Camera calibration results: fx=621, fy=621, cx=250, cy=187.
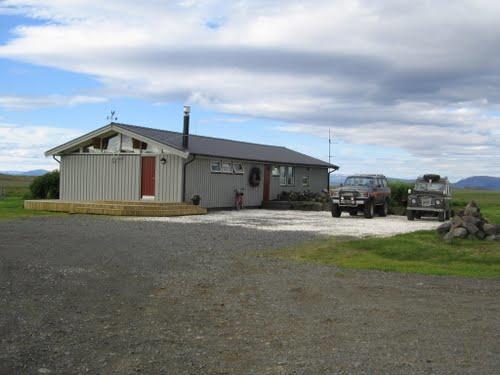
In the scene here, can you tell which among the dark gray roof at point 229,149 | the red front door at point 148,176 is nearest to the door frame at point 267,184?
the dark gray roof at point 229,149

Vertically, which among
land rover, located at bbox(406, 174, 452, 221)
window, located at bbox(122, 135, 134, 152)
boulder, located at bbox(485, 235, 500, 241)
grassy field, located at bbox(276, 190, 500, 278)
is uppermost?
window, located at bbox(122, 135, 134, 152)

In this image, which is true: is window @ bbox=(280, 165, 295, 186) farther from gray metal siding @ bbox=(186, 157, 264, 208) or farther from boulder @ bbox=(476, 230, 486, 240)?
boulder @ bbox=(476, 230, 486, 240)

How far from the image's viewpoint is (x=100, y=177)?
29.4m

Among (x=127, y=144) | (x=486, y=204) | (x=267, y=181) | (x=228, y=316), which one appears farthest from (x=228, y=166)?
(x=486, y=204)

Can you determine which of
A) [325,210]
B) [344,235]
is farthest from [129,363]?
[325,210]

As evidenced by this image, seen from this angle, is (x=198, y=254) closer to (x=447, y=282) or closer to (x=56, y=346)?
(x=447, y=282)

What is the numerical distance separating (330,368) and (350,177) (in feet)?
73.1

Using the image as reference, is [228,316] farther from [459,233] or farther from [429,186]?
[429,186]

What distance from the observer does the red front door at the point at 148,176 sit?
2772 centimetres

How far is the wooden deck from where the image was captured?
953 inches

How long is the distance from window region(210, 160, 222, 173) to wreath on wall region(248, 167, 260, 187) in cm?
289

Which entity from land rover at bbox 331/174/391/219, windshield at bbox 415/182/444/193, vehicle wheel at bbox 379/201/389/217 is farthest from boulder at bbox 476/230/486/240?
vehicle wheel at bbox 379/201/389/217

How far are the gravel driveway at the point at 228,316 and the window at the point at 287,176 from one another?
76.9 ft

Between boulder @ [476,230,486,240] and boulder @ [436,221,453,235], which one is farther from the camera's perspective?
boulder @ [436,221,453,235]
